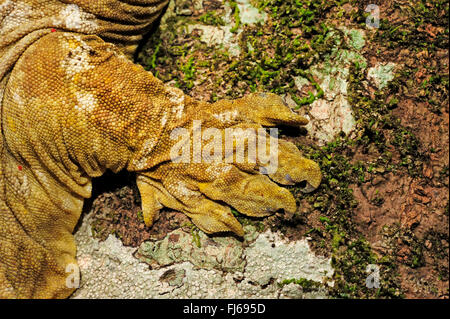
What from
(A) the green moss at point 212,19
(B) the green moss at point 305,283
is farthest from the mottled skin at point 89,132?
(B) the green moss at point 305,283

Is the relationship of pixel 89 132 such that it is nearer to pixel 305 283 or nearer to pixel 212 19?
pixel 212 19

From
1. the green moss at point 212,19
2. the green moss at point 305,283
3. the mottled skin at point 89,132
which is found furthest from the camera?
the green moss at point 212,19

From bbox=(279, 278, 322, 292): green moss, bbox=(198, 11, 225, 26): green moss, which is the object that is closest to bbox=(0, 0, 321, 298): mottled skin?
bbox=(198, 11, 225, 26): green moss

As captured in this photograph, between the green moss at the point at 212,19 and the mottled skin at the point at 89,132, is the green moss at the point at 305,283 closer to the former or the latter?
the mottled skin at the point at 89,132

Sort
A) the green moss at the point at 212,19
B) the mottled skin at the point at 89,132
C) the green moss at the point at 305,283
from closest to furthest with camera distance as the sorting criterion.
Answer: the mottled skin at the point at 89,132
the green moss at the point at 305,283
the green moss at the point at 212,19

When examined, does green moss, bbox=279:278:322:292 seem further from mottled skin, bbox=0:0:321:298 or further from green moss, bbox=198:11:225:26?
green moss, bbox=198:11:225:26

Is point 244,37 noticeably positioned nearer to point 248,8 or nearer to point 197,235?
point 248,8

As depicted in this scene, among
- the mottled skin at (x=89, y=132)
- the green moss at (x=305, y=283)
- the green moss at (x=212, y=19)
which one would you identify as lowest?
the green moss at (x=305, y=283)

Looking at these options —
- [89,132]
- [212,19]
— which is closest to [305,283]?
[89,132]

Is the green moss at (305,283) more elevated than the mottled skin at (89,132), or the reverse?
the mottled skin at (89,132)
